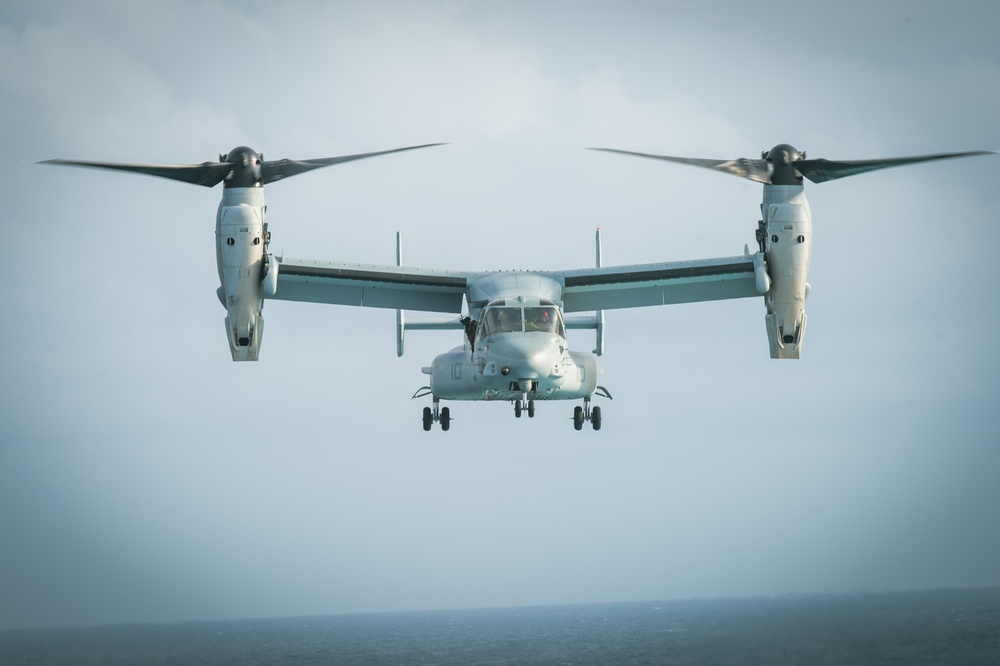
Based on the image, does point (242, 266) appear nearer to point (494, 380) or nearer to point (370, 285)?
point (370, 285)

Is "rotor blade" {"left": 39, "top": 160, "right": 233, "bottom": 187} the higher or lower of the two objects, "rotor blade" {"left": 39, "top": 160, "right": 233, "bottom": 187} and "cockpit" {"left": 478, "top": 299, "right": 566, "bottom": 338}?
the higher

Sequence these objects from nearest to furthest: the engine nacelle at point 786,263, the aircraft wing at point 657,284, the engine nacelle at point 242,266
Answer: the engine nacelle at point 242,266 → the engine nacelle at point 786,263 → the aircraft wing at point 657,284

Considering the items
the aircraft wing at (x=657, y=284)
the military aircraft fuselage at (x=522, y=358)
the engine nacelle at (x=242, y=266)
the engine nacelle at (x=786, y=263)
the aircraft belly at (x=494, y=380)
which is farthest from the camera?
the aircraft wing at (x=657, y=284)

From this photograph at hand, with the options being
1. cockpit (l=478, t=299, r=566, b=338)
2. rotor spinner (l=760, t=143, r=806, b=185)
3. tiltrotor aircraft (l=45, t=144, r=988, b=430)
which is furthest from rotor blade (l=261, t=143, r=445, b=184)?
rotor spinner (l=760, t=143, r=806, b=185)

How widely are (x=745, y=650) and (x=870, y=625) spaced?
3944 mm

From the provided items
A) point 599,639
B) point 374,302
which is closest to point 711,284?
point 374,302

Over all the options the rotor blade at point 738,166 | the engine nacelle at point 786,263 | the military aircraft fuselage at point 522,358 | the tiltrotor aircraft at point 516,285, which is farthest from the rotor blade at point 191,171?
the engine nacelle at point 786,263

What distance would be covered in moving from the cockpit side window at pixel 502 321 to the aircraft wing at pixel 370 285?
2.87 m

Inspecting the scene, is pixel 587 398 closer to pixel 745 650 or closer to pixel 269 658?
pixel 745 650

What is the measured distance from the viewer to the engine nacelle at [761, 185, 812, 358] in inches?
932

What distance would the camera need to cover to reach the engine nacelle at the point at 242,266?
2316cm

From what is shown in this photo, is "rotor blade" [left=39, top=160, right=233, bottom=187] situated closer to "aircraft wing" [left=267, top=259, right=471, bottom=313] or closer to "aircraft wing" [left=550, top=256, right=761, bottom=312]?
"aircraft wing" [left=267, top=259, right=471, bottom=313]

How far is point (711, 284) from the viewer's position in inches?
1042

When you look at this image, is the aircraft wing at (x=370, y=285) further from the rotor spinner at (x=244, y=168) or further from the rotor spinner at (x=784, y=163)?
the rotor spinner at (x=784, y=163)
